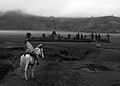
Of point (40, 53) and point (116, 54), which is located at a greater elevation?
point (40, 53)

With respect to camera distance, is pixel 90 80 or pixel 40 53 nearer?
pixel 40 53

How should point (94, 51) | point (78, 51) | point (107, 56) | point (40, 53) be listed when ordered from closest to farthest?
1. point (40, 53)
2. point (107, 56)
3. point (94, 51)
4. point (78, 51)

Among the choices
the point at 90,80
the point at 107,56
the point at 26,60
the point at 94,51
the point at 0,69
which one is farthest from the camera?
the point at 94,51

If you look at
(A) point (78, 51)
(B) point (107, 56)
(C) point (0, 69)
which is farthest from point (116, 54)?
(C) point (0, 69)

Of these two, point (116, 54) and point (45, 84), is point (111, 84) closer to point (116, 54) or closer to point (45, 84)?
point (45, 84)

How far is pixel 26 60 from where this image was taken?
1800 centimetres

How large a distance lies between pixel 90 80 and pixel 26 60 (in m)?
7.12

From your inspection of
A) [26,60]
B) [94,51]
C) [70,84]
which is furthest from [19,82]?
[94,51]

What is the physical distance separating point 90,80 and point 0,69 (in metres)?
10.5

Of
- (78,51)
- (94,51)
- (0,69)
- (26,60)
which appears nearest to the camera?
(26,60)

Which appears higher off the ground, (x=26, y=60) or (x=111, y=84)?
(x=26, y=60)

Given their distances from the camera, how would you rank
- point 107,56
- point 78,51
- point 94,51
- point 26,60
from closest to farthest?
point 26,60 < point 107,56 < point 94,51 < point 78,51

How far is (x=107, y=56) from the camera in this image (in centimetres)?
4534

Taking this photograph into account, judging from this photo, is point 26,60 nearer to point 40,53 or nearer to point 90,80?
point 40,53
